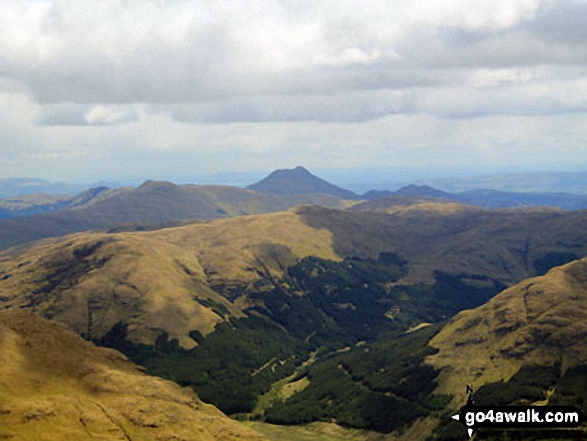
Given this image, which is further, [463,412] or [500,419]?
[500,419]

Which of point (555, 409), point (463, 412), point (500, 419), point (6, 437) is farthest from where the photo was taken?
point (6, 437)

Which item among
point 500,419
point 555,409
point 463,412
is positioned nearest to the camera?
point 463,412


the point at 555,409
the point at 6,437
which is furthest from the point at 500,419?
the point at 6,437

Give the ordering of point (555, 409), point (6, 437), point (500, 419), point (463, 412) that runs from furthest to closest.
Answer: point (6, 437) → point (555, 409) → point (500, 419) → point (463, 412)

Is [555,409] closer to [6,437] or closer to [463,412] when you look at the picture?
[463,412]

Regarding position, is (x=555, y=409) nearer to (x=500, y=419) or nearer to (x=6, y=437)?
(x=500, y=419)

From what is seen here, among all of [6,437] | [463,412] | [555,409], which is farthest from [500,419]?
[6,437]

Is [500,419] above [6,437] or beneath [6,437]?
above

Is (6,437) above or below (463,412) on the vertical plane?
below

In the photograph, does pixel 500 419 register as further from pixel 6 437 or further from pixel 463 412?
pixel 6 437

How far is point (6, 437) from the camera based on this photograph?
199875 millimetres

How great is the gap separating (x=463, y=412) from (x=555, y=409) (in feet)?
184

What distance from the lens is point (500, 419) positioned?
153 m

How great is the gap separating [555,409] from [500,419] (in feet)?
114
